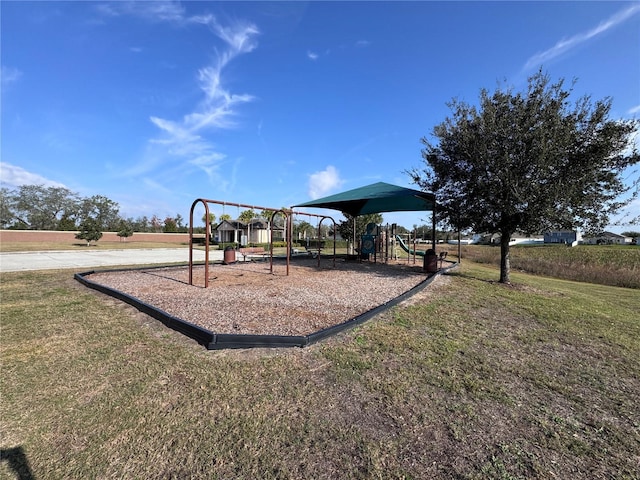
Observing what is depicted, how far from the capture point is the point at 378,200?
15062 millimetres

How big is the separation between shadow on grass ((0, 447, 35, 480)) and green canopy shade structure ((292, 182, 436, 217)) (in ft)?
31.1

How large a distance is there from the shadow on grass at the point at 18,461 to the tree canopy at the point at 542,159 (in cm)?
809

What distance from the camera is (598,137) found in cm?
685

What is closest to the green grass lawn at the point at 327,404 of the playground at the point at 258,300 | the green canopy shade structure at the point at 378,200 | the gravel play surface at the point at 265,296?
the playground at the point at 258,300

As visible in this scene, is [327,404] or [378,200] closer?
[327,404]

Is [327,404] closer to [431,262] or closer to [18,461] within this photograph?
[18,461]

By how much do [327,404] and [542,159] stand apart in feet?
22.5

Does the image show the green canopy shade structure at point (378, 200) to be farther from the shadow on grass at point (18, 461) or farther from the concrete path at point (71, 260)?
the shadow on grass at point (18, 461)

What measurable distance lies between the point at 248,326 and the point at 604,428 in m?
3.64

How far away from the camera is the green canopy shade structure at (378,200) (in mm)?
10883

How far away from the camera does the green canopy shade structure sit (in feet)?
35.7

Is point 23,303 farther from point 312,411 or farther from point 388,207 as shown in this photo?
point 388,207

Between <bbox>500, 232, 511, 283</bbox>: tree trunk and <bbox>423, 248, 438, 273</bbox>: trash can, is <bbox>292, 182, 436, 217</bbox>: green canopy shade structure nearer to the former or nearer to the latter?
<bbox>423, 248, 438, 273</bbox>: trash can

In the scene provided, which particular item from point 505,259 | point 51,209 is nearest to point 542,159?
point 505,259
